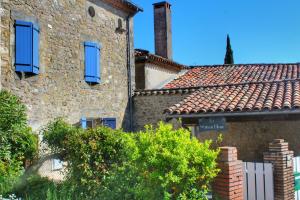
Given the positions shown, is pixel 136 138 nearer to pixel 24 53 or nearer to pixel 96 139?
pixel 96 139

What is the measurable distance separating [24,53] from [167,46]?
9.79 meters

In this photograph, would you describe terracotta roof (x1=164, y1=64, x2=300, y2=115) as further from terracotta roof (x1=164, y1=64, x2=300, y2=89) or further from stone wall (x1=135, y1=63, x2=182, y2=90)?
stone wall (x1=135, y1=63, x2=182, y2=90)

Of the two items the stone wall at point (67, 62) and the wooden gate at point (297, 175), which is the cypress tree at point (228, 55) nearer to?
the stone wall at point (67, 62)

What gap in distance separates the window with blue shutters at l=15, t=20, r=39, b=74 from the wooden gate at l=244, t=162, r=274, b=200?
6802 millimetres

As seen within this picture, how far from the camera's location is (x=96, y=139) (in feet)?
26.0

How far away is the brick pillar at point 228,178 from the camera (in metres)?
5.86

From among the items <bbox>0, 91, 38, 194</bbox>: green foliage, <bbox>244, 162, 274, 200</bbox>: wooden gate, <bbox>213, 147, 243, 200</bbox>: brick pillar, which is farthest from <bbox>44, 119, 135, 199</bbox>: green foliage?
<bbox>244, 162, 274, 200</bbox>: wooden gate

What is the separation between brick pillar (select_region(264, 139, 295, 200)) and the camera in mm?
6762

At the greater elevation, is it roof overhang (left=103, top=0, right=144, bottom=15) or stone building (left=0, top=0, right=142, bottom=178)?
roof overhang (left=103, top=0, right=144, bottom=15)

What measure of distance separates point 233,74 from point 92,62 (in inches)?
291

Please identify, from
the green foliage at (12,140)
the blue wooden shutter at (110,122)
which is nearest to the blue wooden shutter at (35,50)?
the green foliage at (12,140)

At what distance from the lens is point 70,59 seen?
12078mm

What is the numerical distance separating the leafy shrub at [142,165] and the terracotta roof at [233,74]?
794 centimetres

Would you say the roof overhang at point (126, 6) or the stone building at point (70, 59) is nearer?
the stone building at point (70, 59)
